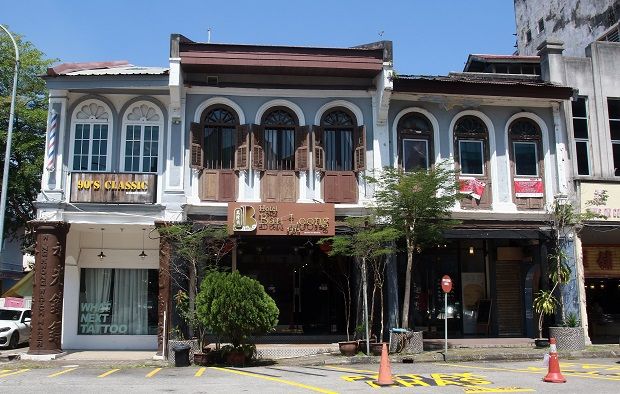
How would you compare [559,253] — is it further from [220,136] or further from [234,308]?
[220,136]

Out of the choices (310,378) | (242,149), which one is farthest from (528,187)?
(310,378)

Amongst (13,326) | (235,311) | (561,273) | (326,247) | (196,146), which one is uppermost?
(196,146)

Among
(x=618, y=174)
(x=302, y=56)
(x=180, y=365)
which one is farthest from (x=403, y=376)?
(x=618, y=174)

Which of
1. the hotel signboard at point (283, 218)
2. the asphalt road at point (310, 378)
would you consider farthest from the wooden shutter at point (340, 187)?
the asphalt road at point (310, 378)

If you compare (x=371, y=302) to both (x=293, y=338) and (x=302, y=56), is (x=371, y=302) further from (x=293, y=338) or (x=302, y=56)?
(x=302, y=56)

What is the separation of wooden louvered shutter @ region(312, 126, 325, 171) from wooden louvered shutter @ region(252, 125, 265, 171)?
5.29 feet

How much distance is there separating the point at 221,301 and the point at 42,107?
15072 mm

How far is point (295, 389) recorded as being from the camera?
11.4m

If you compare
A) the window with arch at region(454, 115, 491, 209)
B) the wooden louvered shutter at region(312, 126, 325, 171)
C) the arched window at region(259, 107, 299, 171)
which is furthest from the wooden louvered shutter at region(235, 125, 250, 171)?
the window with arch at region(454, 115, 491, 209)

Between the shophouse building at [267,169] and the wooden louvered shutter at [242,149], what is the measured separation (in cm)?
5

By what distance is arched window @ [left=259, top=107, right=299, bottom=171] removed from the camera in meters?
19.2

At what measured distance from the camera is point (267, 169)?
19078 mm

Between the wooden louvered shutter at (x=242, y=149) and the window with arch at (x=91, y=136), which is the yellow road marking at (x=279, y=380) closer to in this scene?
the wooden louvered shutter at (x=242, y=149)

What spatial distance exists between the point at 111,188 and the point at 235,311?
583cm
